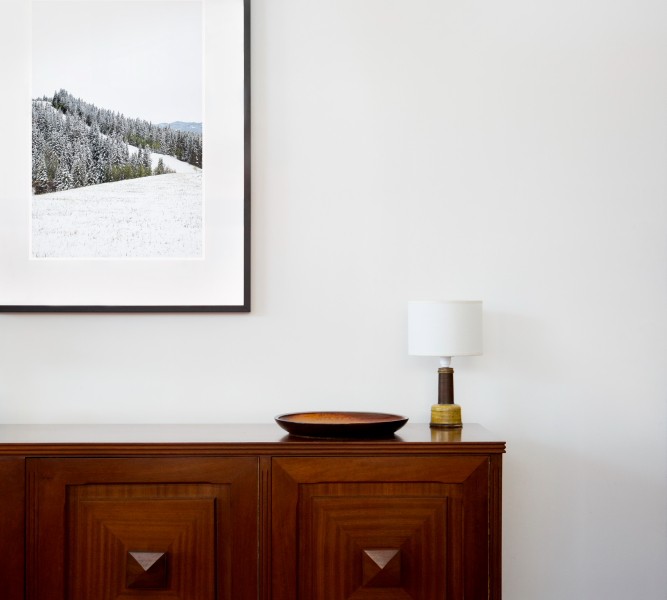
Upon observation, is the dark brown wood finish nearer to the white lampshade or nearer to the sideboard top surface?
the sideboard top surface

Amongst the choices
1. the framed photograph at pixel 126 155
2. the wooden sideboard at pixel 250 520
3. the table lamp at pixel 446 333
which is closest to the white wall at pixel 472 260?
the framed photograph at pixel 126 155

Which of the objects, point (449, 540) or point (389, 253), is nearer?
point (449, 540)

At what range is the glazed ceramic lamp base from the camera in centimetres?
224

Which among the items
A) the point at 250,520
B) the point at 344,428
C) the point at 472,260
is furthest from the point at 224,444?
the point at 472,260

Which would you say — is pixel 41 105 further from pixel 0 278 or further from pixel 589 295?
pixel 589 295

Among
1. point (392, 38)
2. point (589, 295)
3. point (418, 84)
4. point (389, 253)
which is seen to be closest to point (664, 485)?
point (589, 295)

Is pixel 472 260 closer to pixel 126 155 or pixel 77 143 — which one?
pixel 126 155

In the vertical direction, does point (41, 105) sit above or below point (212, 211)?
above

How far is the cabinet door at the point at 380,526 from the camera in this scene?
196 centimetres

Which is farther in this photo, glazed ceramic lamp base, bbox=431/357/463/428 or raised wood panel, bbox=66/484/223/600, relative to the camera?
glazed ceramic lamp base, bbox=431/357/463/428

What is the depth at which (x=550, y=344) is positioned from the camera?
2.46 metres

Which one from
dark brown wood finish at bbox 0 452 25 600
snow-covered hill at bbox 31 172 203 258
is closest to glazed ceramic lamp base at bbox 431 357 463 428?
snow-covered hill at bbox 31 172 203 258

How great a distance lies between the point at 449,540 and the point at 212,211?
1.21 metres

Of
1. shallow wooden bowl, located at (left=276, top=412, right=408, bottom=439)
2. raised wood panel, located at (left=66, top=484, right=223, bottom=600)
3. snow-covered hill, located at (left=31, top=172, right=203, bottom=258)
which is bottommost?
raised wood panel, located at (left=66, top=484, right=223, bottom=600)
